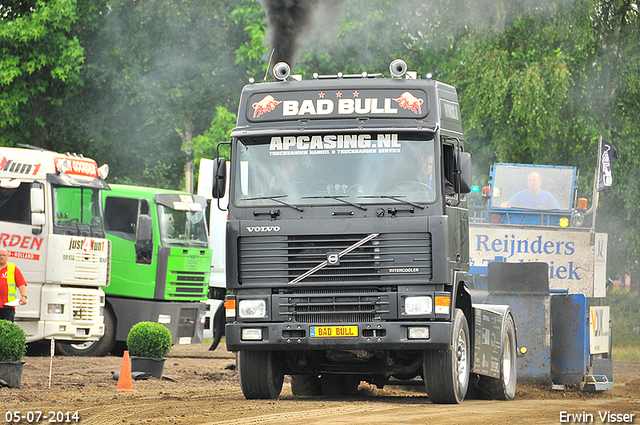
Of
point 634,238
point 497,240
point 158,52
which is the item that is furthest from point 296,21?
point 158,52

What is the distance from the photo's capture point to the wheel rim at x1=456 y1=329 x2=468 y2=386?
1189cm

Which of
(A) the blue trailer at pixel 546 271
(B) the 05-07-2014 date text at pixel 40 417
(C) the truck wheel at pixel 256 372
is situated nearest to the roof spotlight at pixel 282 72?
(C) the truck wheel at pixel 256 372

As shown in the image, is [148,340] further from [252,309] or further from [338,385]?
[252,309]

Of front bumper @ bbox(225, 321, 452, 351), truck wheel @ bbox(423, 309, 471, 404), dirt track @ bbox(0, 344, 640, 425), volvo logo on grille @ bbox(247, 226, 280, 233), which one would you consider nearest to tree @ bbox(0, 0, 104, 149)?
dirt track @ bbox(0, 344, 640, 425)

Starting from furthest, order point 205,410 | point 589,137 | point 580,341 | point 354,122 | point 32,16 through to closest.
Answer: point 32,16, point 589,137, point 580,341, point 354,122, point 205,410

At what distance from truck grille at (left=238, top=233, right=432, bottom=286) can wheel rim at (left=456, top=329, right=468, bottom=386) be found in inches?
55.9

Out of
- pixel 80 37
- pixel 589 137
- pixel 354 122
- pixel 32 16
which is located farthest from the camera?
pixel 80 37

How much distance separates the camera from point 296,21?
749 inches

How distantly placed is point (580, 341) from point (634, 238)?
45.7 ft

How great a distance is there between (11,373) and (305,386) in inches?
149

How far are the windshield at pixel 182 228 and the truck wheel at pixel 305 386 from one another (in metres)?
8.28

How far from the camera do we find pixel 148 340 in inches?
610

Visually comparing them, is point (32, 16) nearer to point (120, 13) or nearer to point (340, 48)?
point (120, 13)

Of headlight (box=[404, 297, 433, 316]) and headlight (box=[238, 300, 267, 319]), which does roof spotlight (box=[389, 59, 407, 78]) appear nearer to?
headlight (box=[404, 297, 433, 316])
